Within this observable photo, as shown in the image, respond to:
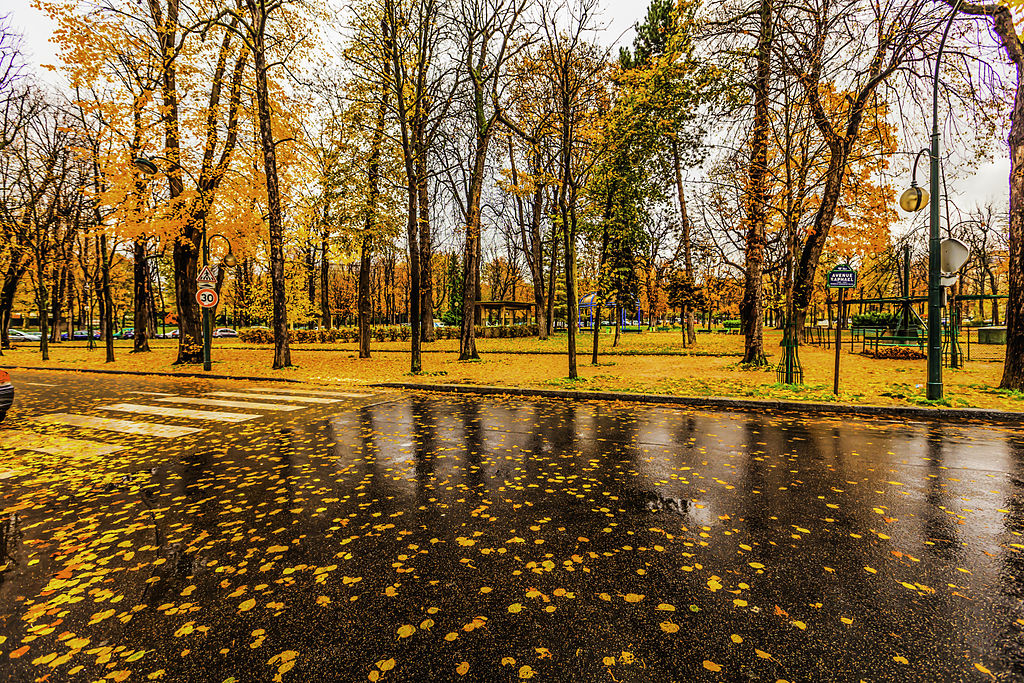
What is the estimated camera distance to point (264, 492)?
4.96m

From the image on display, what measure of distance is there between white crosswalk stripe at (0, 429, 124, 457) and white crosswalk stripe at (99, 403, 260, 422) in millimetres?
1847

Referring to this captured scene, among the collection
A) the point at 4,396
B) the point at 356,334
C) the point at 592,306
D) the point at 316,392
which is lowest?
the point at 316,392

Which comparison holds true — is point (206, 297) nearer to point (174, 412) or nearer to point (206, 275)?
point (206, 275)

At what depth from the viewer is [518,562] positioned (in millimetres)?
3402

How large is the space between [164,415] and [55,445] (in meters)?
2.28

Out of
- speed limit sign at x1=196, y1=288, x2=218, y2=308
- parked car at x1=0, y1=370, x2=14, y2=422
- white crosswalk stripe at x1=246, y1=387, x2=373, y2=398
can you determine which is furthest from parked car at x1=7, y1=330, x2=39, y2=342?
parked car at x1=0, y1=370, x2=14, y2=422

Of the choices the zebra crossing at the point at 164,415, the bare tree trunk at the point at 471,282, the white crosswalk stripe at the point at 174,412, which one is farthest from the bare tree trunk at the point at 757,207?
the white crosswalk stripe at the point at 174,412

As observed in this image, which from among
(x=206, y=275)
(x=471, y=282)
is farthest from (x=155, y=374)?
(x=471, y=282)

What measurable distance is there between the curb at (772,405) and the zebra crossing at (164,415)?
12.0 feet

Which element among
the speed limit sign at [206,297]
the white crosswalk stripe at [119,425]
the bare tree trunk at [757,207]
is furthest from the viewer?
the speed limit sign at [206,297]

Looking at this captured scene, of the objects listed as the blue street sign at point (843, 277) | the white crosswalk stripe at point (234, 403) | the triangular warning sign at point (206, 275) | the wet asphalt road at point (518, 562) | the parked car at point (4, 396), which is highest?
the triangular warning sign at point (206, 275)

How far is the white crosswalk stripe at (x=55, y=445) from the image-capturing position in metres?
6.62

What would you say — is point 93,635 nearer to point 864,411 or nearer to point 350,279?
point 864,411

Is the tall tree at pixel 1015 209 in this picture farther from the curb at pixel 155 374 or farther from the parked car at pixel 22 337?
the parked car at pixel 22 337
